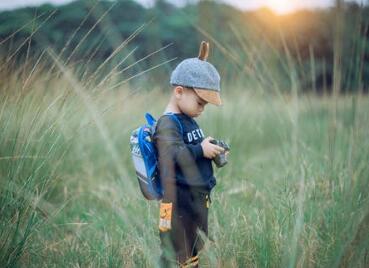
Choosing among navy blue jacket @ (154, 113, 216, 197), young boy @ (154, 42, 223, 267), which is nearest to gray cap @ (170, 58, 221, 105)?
young boy @ (154, 42, 223, 267)

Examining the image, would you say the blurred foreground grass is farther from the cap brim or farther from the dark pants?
the cap brim

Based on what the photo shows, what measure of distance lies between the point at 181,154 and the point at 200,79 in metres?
0.29

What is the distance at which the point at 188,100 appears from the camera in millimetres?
2049

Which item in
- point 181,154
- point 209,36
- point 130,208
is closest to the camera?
point 181,154

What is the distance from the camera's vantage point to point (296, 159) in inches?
119

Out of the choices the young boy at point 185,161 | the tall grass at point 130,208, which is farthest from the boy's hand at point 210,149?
the tall grass at point 130,208

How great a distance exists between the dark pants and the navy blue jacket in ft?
0.15

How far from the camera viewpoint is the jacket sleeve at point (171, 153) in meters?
1.96

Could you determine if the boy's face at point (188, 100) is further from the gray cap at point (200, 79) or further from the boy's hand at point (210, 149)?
the boy's hand at point (210, 149)

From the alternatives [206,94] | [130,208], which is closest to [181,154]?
[206,94]

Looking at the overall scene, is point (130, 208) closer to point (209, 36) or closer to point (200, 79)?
point (209, 36)

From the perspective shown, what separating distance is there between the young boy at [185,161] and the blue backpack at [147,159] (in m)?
0.03

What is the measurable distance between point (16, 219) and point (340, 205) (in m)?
1.31

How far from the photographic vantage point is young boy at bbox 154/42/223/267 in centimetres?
198
